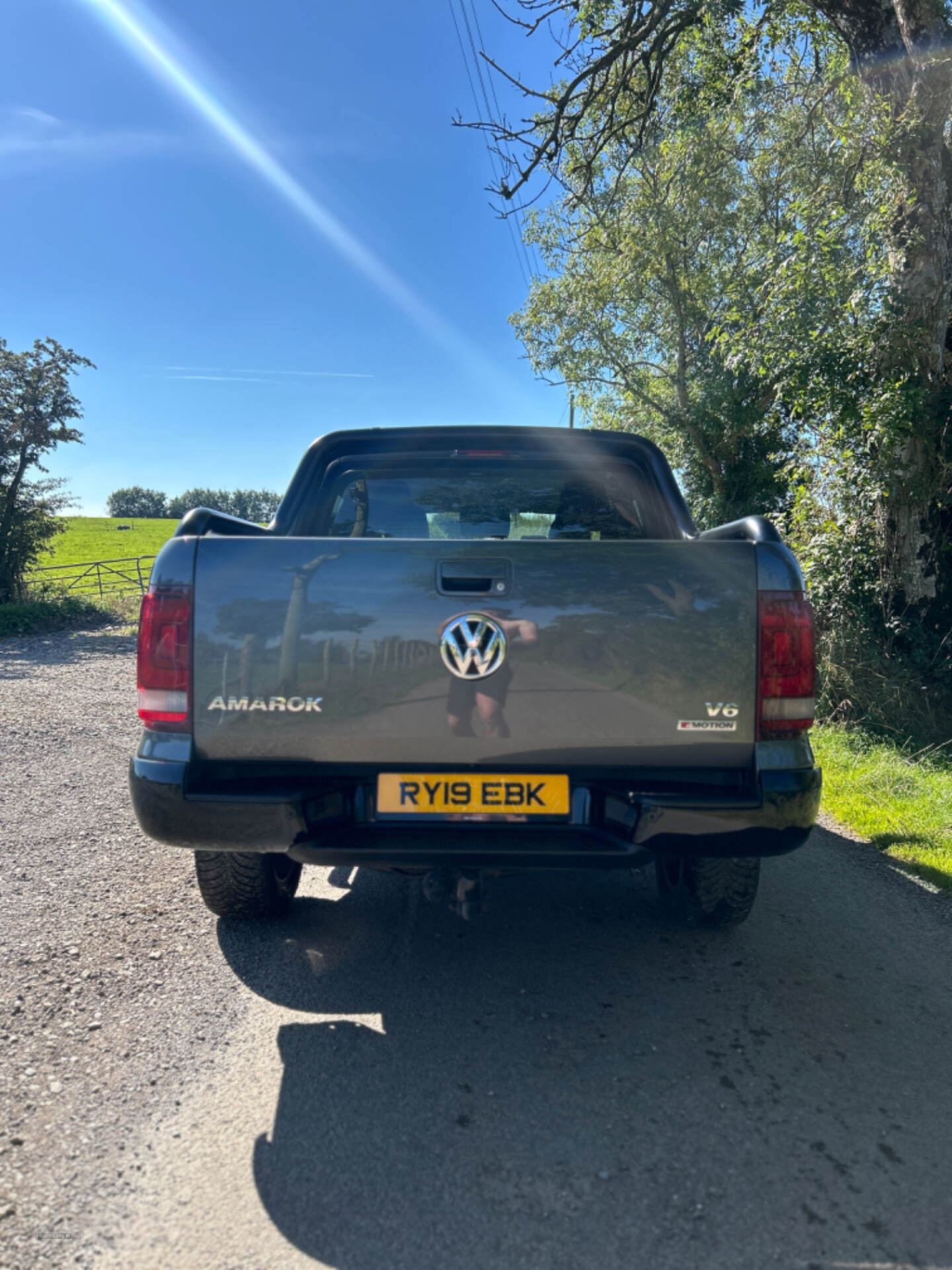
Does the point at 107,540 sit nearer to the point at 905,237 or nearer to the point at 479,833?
the point at 905,237

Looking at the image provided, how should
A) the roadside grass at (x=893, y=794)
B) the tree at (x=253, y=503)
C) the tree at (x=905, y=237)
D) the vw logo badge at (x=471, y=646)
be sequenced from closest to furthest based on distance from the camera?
the vw logo badge at (x=471, y=646) → the roadside grass at (x=893, y=794) → the tree at (x=905, y=237) → the tree at (x=253, y=503)

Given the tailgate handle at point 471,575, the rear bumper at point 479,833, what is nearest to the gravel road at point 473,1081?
the rear bumper at point 479,833

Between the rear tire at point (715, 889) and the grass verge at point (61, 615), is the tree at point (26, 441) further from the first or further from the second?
the rear tire at point (715, 889)

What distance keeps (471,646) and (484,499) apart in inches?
55.9

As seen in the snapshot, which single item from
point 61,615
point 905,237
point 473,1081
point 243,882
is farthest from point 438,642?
point 61,615

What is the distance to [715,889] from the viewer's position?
10.1 ft

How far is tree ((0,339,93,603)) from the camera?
18.7 m

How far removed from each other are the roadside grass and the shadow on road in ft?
3.97

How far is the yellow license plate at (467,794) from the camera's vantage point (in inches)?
96.5

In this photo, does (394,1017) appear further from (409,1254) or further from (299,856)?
(409,1254)

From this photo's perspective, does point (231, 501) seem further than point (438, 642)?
Yes

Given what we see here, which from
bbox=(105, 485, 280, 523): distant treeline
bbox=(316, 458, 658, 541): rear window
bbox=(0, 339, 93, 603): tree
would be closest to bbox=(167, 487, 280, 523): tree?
bbox=(105, 485, 280, 523): distant treeline

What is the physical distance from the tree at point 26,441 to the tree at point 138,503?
79.8 metres

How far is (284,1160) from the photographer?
1953mm
